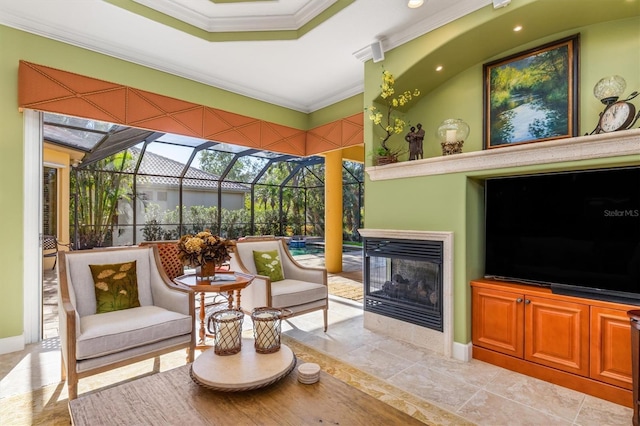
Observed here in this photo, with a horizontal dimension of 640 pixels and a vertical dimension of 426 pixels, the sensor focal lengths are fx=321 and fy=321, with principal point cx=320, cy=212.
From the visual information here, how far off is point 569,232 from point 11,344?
4973mm

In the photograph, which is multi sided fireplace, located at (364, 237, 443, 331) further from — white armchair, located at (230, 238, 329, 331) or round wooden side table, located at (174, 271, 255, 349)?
round wooden side table, located at (174, 271, 255, 349)

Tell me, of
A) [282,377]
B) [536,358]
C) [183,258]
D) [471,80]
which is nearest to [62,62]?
[183,258]

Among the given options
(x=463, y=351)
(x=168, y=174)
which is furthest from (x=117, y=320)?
(x=168, y=174)

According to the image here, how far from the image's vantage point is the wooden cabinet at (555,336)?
2188 mm

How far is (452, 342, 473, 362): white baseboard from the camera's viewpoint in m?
2.85

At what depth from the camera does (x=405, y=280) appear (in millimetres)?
3340

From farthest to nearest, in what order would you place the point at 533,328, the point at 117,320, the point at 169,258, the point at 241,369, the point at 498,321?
the point at 169,258 → the point at 498,321 → the point at 533,328 → the point at 117,320 → the point at 241,369

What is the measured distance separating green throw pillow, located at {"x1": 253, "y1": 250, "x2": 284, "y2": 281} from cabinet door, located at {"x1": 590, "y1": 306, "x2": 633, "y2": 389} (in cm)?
279

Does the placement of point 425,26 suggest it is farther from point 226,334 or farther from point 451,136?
point 226,334

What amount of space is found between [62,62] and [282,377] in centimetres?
383

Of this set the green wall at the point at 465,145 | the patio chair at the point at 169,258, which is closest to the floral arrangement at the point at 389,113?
the green wall at the point at 465,145

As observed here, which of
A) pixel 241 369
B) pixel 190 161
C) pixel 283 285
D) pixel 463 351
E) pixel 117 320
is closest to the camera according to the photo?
pixel 241 369

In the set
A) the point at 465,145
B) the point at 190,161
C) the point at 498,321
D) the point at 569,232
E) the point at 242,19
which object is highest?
the point at 242,19

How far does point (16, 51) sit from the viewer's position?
122 inches
